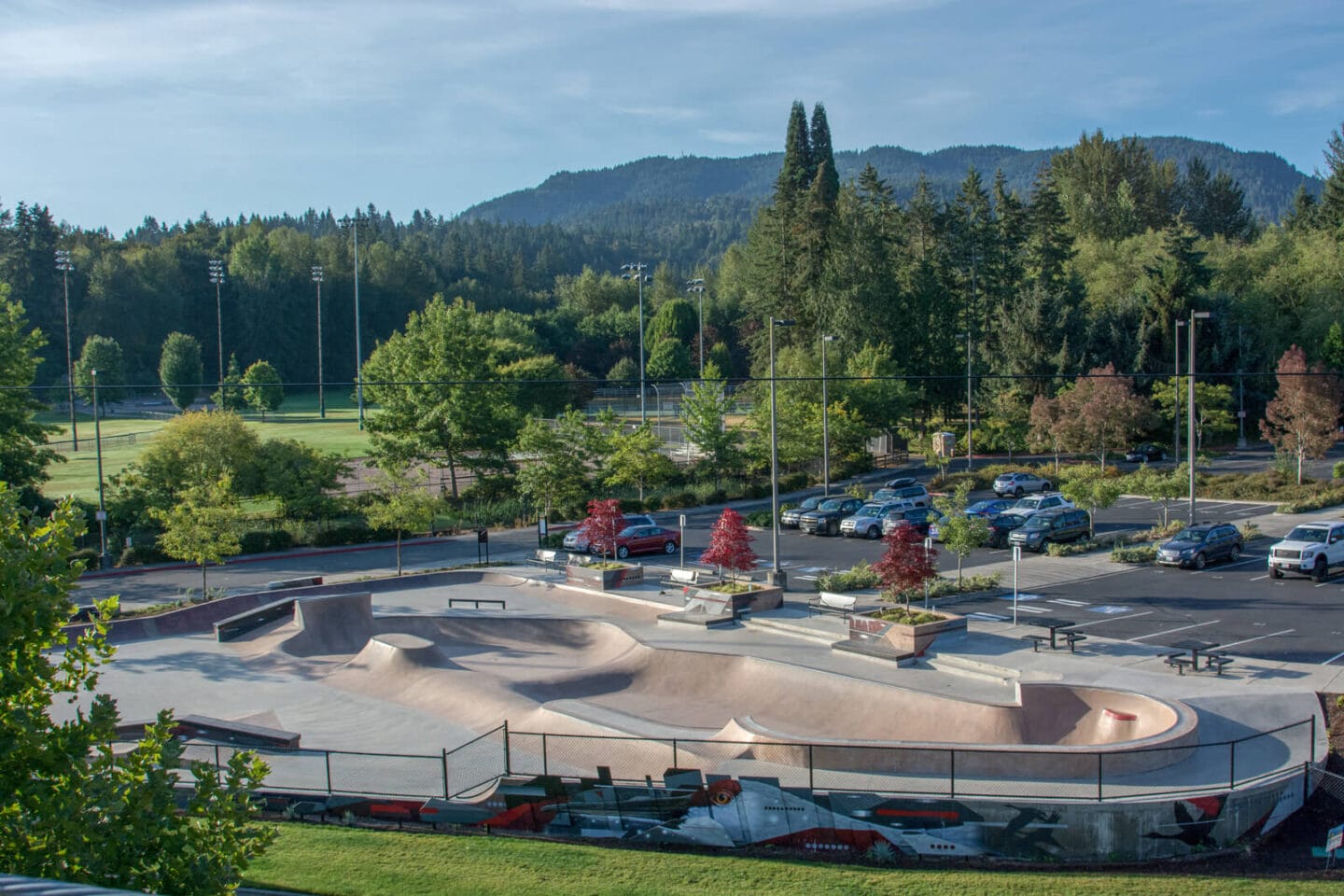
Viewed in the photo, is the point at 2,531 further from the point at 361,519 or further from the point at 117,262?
the point at 117,262

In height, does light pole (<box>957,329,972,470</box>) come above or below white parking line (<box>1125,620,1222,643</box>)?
above

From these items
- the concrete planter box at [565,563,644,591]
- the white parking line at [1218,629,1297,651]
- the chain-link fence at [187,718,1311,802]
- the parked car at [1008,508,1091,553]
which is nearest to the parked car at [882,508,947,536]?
the parked car at [1008,508,1091,553]

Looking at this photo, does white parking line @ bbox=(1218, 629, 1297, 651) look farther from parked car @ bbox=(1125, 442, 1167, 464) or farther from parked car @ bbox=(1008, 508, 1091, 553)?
parked car @ bbox=(1125, 442, 1167, 464)

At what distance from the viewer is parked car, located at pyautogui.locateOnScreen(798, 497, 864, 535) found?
144 feet

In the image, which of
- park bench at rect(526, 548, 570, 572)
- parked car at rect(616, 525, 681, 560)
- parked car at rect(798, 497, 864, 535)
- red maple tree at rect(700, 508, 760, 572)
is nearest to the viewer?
red maple tree at rect(700, 508, 760, 572)

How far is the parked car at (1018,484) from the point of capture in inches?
2029

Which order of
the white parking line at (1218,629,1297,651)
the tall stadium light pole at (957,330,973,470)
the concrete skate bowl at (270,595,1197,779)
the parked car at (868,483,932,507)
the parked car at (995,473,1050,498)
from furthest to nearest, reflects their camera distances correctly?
the tall stadium light pole at (957,330,973,470)
the parked car at (995,473,1050,498)
the parked car at (868,483,932,507)
the white parking line at (1218,629,1297,651)
the concrete skate bowl at (270,595,1197,779)

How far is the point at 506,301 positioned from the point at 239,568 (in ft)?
428

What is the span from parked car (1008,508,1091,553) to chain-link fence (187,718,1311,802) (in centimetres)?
1937

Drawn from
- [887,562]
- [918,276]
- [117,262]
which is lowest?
[887,562]

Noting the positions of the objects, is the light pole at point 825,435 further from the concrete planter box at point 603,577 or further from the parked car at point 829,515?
the concrete planter box at point 603,577

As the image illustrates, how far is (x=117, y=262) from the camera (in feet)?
420

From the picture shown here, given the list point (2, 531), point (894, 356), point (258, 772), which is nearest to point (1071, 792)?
point (258, 772)

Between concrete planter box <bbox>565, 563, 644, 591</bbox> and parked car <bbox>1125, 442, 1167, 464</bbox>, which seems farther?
parked car <bbox>1125, 442, 1167, 464</bbox>
